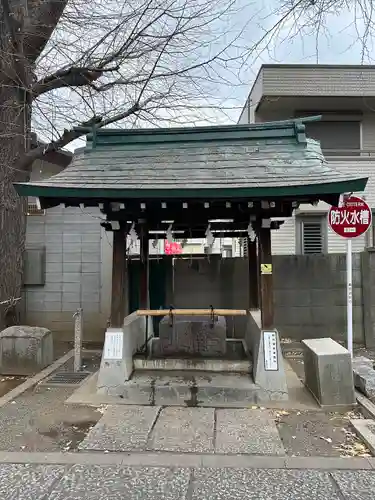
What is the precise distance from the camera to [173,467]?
12.9ft

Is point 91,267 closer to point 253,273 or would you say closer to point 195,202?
point 253,273

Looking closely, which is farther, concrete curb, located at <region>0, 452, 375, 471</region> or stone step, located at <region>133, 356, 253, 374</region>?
stone step, located at <region>133, 356, 253, 374</region>

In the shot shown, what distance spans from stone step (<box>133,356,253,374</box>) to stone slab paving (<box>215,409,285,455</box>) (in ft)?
2.90

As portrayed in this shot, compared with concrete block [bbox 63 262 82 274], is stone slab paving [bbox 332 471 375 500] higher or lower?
lower

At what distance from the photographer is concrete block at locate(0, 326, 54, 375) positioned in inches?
283

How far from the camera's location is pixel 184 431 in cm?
475

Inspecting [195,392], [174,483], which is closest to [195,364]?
[195,392]

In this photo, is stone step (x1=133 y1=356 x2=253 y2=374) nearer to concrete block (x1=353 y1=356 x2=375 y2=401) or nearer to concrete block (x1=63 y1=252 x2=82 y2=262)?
concrete block (x1=353 y1=356 x2=375 y2=401)

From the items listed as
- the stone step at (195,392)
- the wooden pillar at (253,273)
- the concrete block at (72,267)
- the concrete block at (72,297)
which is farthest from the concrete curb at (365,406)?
the concrete block at (72,267)

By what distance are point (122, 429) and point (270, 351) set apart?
2.26 metres

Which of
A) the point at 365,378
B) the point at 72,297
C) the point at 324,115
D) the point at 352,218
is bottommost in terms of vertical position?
the point at 365,378

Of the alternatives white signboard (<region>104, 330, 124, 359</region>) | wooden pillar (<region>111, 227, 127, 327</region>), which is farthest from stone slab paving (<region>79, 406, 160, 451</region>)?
wooden pillar (<region>111, 227, 127, 327</region>)

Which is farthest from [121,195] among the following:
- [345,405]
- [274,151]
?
[345,405]

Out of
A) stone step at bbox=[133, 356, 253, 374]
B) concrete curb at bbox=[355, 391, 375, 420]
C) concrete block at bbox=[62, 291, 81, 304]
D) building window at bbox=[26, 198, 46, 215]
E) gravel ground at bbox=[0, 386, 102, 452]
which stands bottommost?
gravel ground at bbox=[0, 386, 102, 452]
